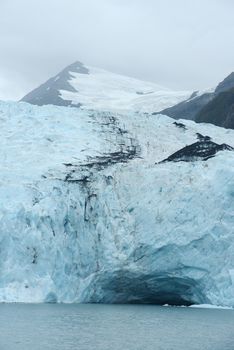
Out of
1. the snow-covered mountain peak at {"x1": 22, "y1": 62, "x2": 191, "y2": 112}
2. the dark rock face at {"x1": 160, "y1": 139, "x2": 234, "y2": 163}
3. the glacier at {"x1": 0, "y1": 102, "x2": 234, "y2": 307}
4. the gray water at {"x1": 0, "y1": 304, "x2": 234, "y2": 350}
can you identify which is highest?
the snow-covered mountain peak at {"x1": 22, "y1": 62, "x2": 191, "y2": 112}

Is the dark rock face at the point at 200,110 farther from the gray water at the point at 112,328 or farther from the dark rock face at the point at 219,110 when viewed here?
the gray water at the point at 112,328

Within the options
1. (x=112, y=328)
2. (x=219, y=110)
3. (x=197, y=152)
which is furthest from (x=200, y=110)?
(x=112, y=328)

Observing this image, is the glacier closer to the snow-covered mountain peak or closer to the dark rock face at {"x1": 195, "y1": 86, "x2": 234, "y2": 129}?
the dark rock face at {"x1": 195, "y1": 86, "x2": 234, "y2": 129}

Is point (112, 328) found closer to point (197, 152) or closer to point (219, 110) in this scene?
point (197, 152)

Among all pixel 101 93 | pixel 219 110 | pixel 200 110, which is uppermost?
pixel 101 93

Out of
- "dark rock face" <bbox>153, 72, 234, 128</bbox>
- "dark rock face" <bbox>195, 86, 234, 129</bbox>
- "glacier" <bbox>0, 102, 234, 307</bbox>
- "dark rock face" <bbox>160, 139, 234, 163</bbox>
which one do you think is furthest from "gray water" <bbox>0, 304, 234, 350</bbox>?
"dark rock face" <bbox>195, 86, 234, 129</bbox>

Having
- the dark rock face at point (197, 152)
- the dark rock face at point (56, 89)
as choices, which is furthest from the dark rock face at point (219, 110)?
the dark rock face at point (197, 152)
